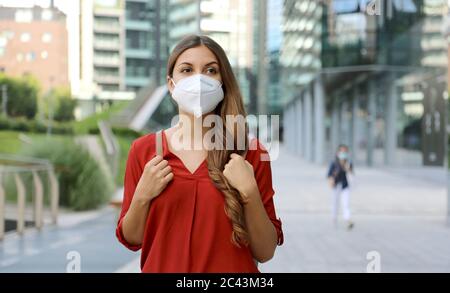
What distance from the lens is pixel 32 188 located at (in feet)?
31.4

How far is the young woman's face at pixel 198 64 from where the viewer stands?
5.20 feet

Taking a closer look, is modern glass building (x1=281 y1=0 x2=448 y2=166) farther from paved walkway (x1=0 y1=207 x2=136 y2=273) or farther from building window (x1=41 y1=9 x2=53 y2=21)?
building window (x1=41 y1=9 x2=53 y2=21)

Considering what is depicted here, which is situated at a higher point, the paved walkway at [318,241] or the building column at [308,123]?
the building column at [308,123]

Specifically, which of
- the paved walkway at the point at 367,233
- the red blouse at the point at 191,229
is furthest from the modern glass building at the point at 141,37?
the red blouse at the point at 191,229

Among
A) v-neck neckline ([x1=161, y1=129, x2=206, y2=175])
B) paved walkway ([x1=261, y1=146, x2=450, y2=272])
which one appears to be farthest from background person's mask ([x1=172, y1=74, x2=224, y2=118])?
paved walkway ([x1=261, y1=146, x2=450, y2=272])

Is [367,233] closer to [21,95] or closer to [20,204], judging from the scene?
[20,204]

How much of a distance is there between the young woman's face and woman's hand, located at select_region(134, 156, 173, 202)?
25 centimetres

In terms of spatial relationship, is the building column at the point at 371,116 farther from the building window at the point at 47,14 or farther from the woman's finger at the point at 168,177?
the woman's finger at the point at 168,177

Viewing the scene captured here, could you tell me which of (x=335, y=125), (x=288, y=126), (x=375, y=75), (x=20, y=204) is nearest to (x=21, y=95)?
(x=20, y=204)

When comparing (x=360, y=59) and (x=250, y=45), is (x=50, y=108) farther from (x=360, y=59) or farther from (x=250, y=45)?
(x=360, y=59)

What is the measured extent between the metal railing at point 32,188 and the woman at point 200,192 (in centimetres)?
692

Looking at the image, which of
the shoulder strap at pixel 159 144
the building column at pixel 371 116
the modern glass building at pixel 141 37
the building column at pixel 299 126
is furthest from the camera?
the building column at pixel 299 126

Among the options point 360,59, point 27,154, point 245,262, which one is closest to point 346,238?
point 27,154

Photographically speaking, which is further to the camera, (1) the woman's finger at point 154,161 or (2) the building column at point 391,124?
(2) the building column at point 391,124
